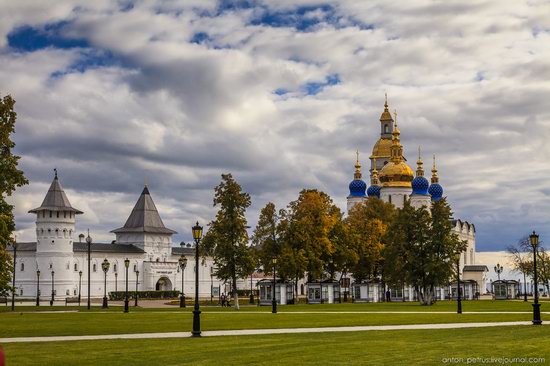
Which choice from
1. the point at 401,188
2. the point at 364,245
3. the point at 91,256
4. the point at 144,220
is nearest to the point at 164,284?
the point at 144,220

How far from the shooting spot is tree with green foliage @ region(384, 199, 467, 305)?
68.9 metres

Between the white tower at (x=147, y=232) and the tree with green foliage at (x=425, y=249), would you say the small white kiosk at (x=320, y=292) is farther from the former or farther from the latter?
the white tower at (x=147, y=232)

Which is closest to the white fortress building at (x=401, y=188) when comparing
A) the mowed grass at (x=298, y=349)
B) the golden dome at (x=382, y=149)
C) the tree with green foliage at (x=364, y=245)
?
the golden dome at (x=382, y=149)

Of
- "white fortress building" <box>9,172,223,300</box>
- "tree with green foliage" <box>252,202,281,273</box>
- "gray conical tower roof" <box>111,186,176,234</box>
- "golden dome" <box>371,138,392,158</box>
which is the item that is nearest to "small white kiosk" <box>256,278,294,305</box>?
"tree with green foliage" <box>252,202,281,273</box>

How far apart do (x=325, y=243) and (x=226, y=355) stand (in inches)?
2334

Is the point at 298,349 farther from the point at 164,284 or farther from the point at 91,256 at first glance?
the point at 164,284

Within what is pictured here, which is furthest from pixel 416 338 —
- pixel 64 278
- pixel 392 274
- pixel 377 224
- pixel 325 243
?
pixel 64 278

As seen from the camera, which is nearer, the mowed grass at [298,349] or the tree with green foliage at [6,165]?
the mowed grass at [298,349]

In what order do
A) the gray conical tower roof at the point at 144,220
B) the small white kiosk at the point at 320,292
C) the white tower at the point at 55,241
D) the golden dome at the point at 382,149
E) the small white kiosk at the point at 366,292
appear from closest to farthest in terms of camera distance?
the small white kiosk at the point at 320,292 → the small white kiosk at the point at 366,292 → the white tower at the point at 55,241 → the gray conical tower roof at the point at 144,220 → the golden dome at the point at 382,149

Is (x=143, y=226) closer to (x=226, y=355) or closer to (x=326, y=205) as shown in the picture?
(x=326, y=205)

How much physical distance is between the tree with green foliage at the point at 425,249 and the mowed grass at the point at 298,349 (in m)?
41.4

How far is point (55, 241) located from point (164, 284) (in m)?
21.7

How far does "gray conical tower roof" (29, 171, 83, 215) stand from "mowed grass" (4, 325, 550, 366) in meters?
97.6

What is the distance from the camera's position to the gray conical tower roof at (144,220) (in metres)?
136
